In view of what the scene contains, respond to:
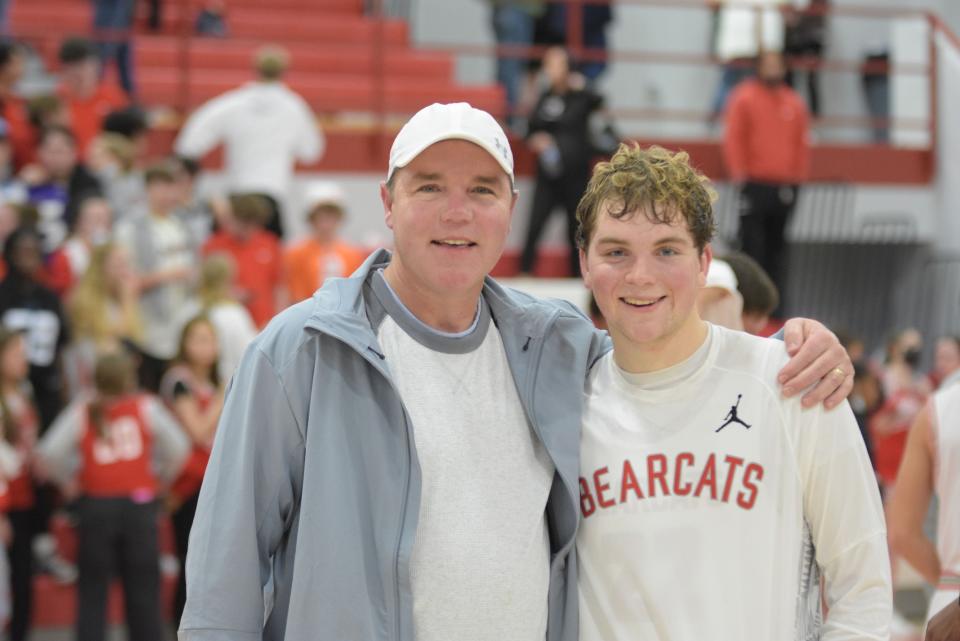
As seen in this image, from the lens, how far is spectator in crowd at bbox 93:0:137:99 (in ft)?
42.5

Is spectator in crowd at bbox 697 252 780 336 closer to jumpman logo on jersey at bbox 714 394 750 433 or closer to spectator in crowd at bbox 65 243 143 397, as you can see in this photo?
jumpman logo on jersey at bbox 714 394 750 433

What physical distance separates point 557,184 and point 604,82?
178 inches

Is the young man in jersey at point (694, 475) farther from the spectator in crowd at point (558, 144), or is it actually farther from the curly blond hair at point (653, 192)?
the spectator in crowd at point (558, 144)

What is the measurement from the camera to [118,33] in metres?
12.8

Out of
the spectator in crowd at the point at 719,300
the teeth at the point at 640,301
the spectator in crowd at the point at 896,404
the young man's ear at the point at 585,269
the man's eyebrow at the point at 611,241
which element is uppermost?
the man's eyebrow at the point at 611,241

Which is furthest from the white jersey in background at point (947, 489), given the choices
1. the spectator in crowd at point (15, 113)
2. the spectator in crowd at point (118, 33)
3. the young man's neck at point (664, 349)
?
the spectator in crowd at point (118, 33)

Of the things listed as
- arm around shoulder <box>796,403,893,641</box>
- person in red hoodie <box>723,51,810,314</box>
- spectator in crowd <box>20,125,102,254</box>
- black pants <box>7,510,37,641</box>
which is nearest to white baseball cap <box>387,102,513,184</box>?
arm around shoulder <box>796,403,893,641</box>

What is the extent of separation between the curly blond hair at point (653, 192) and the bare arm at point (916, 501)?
1346mm

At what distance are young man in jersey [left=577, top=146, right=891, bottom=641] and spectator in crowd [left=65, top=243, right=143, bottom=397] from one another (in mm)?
5780

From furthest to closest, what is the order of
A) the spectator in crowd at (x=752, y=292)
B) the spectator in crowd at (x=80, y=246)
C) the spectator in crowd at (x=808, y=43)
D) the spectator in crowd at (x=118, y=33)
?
the spectator in crowd at (x=808, y=43) → the spectator in crowd at (x=118, y=33) → the spectator in crowd at (x=80, y=246) → the spectator in crowd at (x=752, y=292)

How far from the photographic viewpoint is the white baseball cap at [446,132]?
3107 mm

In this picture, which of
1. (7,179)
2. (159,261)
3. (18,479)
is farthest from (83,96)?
(18,479)

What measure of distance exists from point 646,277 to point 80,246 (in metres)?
6.67

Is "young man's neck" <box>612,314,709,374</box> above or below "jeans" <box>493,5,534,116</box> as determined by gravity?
below
